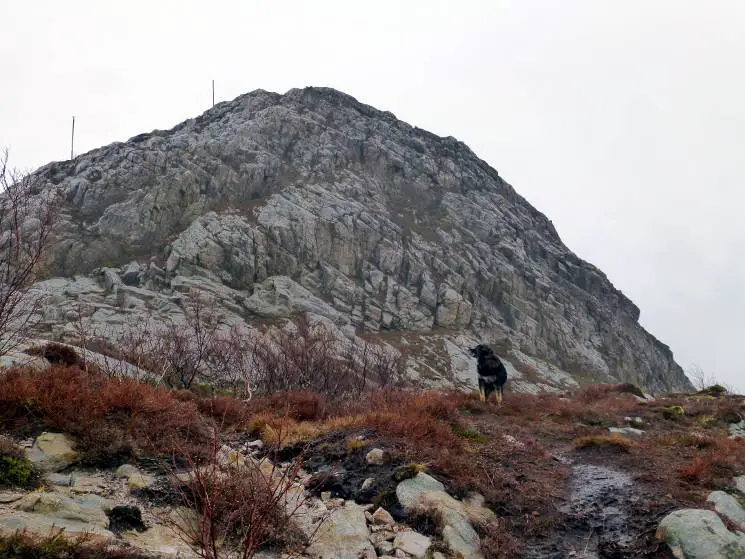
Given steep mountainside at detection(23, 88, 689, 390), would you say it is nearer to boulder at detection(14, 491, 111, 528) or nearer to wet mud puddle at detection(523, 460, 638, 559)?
boulder at detection(14, 491, 111, 528)

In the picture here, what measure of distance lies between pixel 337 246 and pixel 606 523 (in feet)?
179

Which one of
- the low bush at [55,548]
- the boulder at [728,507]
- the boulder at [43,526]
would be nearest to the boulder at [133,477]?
the boulder at [43,526]

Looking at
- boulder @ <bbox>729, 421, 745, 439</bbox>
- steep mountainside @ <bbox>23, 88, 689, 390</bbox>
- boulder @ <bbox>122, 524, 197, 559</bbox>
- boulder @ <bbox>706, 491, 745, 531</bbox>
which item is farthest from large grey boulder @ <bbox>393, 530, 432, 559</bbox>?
steep mountainside @ <bbox>23, 88, 689, 390</bbox>

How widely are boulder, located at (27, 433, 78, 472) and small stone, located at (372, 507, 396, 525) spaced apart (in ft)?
14.9

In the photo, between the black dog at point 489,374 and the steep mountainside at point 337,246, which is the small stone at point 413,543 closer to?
the black dog at point 489,374

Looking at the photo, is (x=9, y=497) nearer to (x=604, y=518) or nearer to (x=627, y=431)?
(x=604, y=518)

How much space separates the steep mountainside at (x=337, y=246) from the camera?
52.1 meters

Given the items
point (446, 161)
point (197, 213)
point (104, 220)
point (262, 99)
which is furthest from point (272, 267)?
point (446, 161)

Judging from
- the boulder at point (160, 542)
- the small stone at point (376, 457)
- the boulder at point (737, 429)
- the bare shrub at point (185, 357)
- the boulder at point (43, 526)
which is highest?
the bare shrub at point (185, 357)

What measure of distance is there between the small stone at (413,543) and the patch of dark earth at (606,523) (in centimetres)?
152

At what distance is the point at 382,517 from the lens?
7684 mm

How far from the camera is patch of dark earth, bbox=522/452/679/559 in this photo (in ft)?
24.5

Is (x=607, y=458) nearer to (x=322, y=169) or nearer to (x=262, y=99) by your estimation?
(x=322, y=169)

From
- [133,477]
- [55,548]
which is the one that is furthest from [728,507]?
[55,548]
